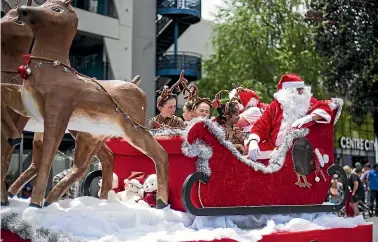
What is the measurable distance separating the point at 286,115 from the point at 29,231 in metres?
2.38

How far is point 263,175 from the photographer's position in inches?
147

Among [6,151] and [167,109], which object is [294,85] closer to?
[167,109]

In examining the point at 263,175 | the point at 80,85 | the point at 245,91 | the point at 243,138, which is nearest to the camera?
the point at 80,85

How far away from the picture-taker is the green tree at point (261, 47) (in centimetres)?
1572

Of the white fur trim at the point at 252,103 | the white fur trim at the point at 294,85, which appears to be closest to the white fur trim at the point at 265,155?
the white fur trim at the point at 294,85

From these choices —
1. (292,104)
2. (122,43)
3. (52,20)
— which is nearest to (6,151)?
(52,20)

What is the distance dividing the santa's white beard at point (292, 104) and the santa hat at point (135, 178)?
120cm

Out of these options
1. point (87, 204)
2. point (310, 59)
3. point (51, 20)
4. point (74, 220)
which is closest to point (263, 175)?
point (87, 204)

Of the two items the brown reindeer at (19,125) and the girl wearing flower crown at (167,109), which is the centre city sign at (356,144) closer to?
the girl wearing flower crown at (167,109)

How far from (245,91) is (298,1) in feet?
40.0

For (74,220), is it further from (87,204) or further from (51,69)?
(51,69)

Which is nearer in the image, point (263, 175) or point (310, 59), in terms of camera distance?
point (263, 175)

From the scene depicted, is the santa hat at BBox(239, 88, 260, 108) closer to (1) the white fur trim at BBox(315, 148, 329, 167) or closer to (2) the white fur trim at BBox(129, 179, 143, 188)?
(1) the white fur trim at BBox(315, 148, 329, 167)

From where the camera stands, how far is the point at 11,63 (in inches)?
122
